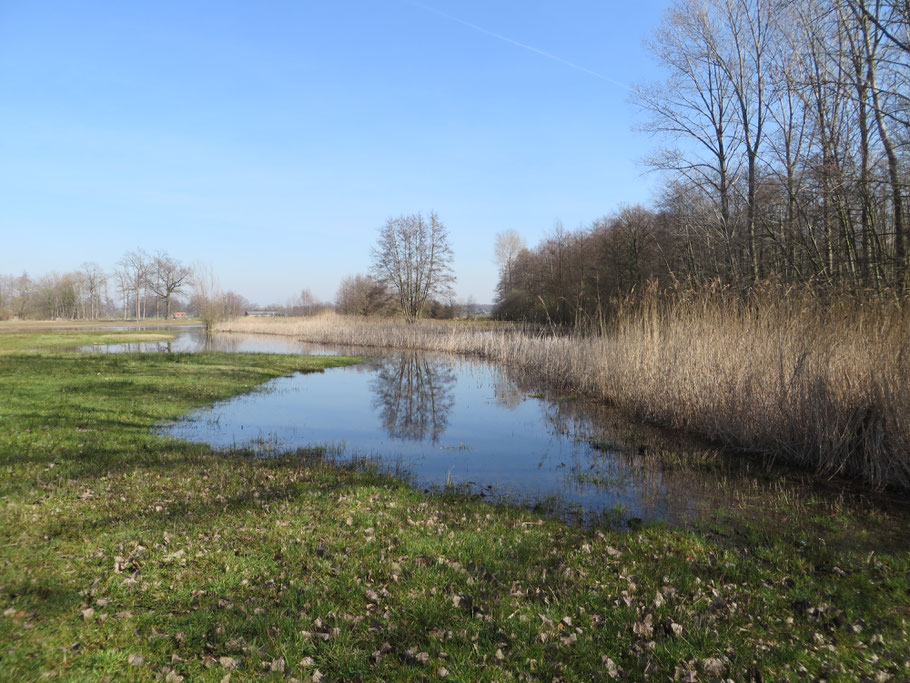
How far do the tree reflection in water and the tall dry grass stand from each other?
15.8ft

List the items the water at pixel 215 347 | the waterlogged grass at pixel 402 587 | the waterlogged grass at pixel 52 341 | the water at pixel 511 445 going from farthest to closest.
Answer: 1. the water at pixel 215 347
2. the waterlogged grass at pixel 52 341
3. the water at pixel 511 445
4. the waterlogged grass at pixel 402 587

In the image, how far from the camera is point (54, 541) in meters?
4.35

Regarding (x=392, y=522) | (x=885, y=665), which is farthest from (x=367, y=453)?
(x=885, y=665)

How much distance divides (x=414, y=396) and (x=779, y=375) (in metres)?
9.87

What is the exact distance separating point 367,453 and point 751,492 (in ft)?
20.3

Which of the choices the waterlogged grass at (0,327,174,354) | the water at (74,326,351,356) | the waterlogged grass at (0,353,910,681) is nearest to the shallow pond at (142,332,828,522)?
the waterlogged grass at (0,353,910,681)

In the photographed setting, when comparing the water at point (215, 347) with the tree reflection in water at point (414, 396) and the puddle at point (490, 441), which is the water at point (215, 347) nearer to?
the tree reflection in water at point (414, 396)

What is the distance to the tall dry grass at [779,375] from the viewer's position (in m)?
6.91

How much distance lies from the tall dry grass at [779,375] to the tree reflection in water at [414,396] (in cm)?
481

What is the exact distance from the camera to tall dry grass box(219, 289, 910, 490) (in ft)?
22.7

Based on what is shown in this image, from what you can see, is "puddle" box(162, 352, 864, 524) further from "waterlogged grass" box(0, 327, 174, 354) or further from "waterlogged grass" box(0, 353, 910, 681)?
"waterlogged grass" box(0, 327, 174, 354)

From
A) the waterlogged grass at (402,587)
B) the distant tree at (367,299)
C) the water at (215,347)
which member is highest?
the distant tree at (367,299)

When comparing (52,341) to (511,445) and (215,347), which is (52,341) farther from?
(511,445)

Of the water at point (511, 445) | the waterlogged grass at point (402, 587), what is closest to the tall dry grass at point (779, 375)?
the water at point (511, 445)
